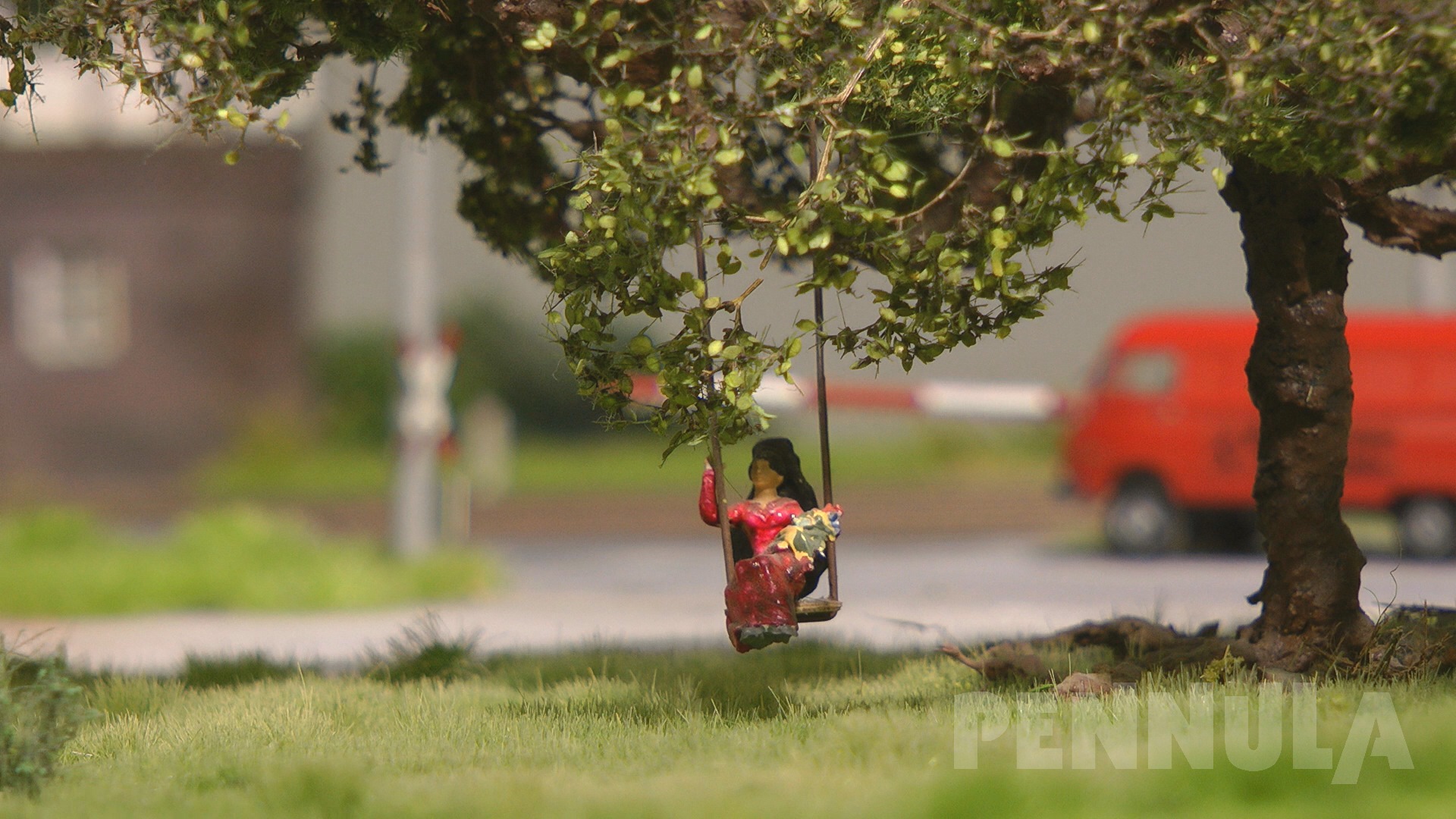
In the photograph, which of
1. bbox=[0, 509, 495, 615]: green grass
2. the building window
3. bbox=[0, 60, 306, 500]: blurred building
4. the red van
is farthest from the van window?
the building window

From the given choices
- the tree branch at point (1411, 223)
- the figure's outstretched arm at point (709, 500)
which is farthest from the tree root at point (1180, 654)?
the tree branch at point (1411, 223)

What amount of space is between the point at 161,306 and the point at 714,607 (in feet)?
58.8

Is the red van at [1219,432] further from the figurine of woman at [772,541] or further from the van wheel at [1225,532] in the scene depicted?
the figurine of woman at [772,541]

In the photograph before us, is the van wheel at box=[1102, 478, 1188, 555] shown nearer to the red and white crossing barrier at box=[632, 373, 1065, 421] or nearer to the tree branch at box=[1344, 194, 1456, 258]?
the red and white crossing barrier at box=[632, 373, 1065, 421]

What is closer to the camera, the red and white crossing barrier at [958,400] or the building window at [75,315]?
the red and white crossing barrier at [958,400]

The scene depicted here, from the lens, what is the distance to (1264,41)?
4.10m

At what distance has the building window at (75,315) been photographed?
24.5 m

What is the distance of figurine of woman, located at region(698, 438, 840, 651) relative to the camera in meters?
4.37

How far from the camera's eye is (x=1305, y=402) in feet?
16.5

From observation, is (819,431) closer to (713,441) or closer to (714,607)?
(713,441)

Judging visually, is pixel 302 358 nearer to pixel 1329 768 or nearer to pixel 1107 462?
pixel 1107 462

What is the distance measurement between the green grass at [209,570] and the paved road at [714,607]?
0.28m

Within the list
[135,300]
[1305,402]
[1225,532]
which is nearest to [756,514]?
[1305,402]

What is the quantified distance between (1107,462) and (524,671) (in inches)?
346
